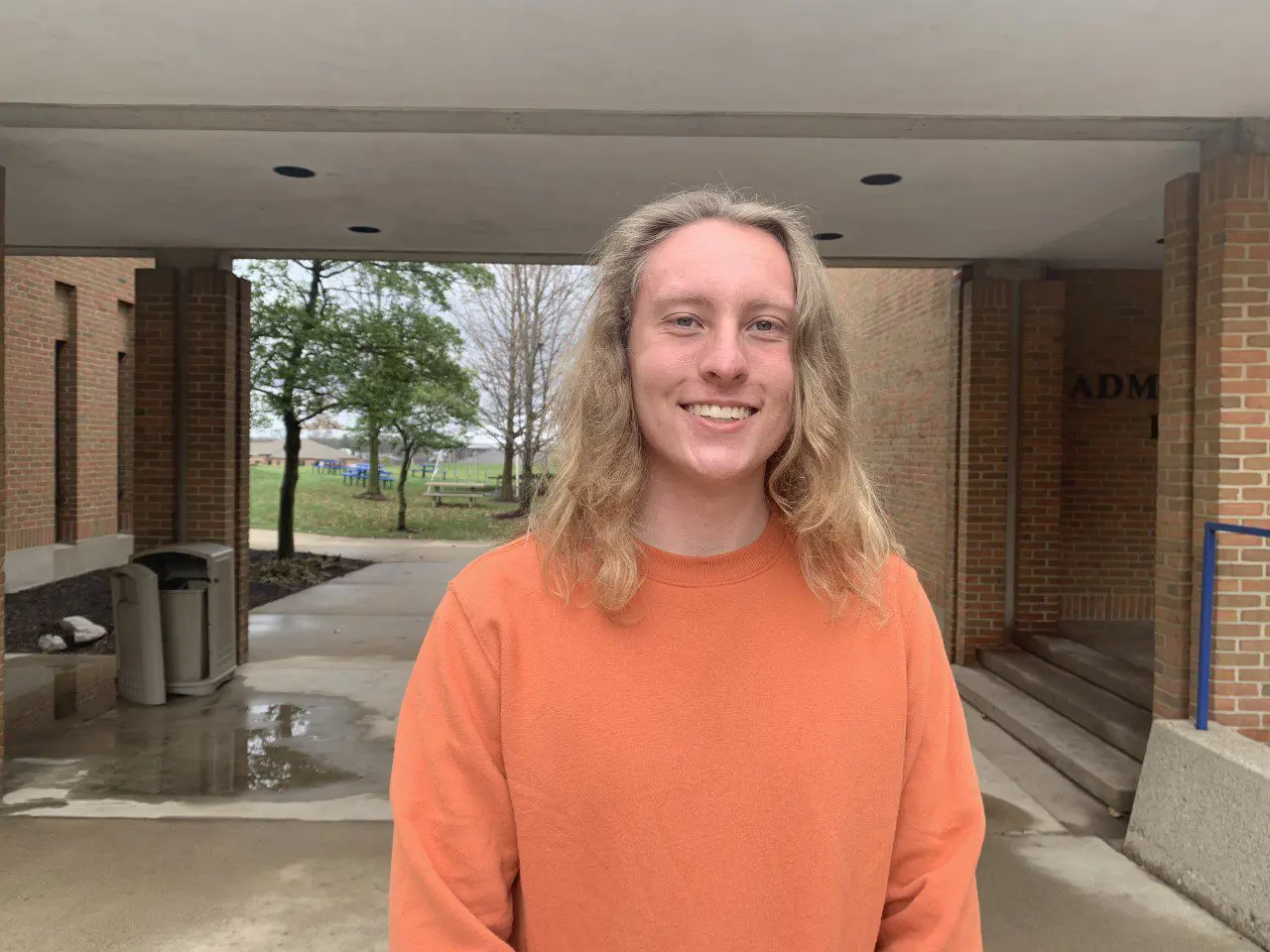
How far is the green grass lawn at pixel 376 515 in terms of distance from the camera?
22781 mm

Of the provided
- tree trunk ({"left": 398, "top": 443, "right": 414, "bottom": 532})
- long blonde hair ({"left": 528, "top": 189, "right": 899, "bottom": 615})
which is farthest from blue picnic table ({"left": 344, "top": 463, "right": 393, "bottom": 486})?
long blonde hair ({"left": 528, "top": 189, "right": 899, "bottom": 615})

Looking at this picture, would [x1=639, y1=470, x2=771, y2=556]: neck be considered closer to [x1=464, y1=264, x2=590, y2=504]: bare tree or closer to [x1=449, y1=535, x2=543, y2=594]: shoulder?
[x1=449, y1=535, x2=543, y2=594]: shoulder

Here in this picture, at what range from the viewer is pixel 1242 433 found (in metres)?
4.48

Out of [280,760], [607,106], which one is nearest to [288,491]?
[280,760]

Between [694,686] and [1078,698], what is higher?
[694,686]

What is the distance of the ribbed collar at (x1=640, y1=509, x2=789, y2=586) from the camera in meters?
1.42

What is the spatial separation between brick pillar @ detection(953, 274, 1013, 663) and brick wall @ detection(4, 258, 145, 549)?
33.8 feet

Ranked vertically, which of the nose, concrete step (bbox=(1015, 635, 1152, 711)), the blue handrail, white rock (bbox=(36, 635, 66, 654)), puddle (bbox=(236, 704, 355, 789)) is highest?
the nose

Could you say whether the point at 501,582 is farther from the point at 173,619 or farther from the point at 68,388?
the point at 68,388

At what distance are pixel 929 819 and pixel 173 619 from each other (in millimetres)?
7040

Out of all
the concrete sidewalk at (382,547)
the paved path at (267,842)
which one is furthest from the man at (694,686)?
the concrete sidewalk at (382,547)

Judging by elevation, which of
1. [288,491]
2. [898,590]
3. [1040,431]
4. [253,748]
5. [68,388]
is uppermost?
[68,388]

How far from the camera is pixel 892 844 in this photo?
4.83 ft

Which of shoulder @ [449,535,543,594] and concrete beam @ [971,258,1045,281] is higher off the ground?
concrete beam @ [971,258,1045,281]
